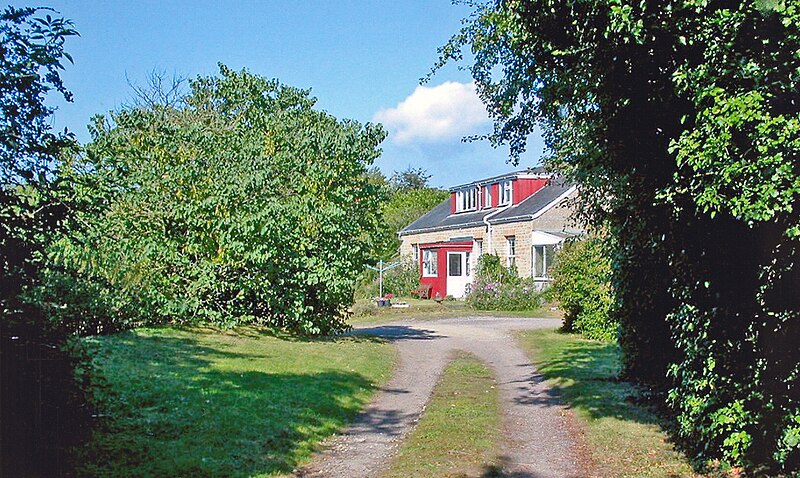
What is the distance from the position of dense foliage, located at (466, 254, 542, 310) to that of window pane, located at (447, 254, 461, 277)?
7.03 meters

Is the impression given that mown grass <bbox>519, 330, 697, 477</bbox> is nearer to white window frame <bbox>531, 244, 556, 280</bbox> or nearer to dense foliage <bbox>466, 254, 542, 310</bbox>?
dense foliage <bbox>466, 254, 542, 310</bbox>

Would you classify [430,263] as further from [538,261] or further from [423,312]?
[423,312]

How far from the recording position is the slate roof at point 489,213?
3766 cm

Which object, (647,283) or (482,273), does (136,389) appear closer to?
(647,283)

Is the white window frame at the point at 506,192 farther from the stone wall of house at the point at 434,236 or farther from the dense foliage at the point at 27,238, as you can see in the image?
the dense foliage at the point at 27,238

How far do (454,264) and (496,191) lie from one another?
476 cm

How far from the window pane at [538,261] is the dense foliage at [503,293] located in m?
1.87

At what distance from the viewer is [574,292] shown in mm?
20953

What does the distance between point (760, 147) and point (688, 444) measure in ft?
A: 12.5

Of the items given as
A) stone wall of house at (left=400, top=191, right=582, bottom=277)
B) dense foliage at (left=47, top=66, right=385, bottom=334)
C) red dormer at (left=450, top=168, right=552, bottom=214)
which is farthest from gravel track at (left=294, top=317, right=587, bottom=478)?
red dormer at (left=450, top=168, right=552, bottom=214)

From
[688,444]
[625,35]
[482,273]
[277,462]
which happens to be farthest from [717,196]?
[482,273]

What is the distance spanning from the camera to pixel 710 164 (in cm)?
579

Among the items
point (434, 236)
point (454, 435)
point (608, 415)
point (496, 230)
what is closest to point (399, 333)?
point (608, 415)

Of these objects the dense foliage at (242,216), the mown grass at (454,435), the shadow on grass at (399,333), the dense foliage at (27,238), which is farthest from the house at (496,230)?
the dense foliage at (27,238)
